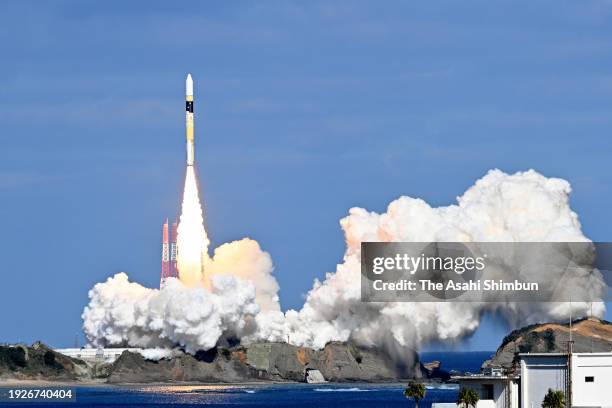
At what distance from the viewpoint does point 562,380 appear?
94.9 meters

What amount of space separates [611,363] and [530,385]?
5070 mm

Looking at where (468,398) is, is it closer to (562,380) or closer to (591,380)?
(562,380)

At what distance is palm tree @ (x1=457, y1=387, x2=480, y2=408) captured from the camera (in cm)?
9838

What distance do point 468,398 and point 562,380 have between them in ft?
20.4

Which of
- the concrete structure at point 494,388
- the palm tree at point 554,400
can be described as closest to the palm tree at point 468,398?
the concrete structure at point 494,388

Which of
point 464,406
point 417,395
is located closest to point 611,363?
point 464,406

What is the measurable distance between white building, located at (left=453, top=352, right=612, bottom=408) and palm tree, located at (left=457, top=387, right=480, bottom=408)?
1.55 metres

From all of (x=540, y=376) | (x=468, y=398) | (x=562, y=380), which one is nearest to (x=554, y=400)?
(x=562, y=380)

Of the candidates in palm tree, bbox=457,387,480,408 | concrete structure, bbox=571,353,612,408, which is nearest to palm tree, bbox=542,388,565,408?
concrete structure, bbox=571,353,612,408

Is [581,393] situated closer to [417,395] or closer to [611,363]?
[611,363]

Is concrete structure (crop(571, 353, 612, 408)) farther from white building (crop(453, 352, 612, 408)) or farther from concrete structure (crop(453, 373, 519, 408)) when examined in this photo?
concrete structure (crop(453, 373, 519, 408))

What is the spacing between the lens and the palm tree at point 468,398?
323 ft

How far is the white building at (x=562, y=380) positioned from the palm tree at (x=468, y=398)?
155 cm

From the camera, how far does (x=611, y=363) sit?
9394cm
